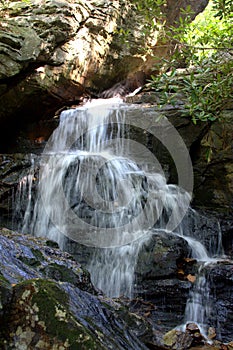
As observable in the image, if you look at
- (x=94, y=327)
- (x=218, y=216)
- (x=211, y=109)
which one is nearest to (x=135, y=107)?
(x=218, y=216)

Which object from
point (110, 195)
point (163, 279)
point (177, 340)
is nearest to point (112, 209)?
point (110, 195)

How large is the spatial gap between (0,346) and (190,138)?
7.97 metres

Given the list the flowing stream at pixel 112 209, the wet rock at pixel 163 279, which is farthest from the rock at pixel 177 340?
the flowing stream at pixel 112 209

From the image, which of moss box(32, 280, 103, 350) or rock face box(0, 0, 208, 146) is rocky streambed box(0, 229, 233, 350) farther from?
rock face box(0, 0, 208, 146)

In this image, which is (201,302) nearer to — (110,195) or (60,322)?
(110,195)

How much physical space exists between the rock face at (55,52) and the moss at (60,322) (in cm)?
773

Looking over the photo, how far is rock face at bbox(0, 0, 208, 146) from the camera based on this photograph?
8500mm

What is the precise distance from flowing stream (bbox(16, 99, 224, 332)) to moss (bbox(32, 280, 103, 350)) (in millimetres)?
4051

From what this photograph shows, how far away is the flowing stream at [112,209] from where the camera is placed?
5.80m

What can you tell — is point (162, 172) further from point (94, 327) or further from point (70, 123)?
point (94, 327)

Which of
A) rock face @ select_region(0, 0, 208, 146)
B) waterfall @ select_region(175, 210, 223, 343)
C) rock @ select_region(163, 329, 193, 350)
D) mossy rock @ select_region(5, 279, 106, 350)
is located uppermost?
rock face @ select_region(0, 0, 208, 146)

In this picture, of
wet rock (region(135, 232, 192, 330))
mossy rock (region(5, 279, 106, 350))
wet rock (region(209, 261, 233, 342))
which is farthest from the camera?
wet rock (region(135, 232, 192, 330))

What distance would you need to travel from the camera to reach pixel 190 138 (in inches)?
349

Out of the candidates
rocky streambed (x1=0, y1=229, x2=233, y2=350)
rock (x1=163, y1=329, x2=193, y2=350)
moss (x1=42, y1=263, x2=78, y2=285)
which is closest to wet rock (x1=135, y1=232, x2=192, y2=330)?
rock (x1=163, y1=329, x2=193, y2=350)
